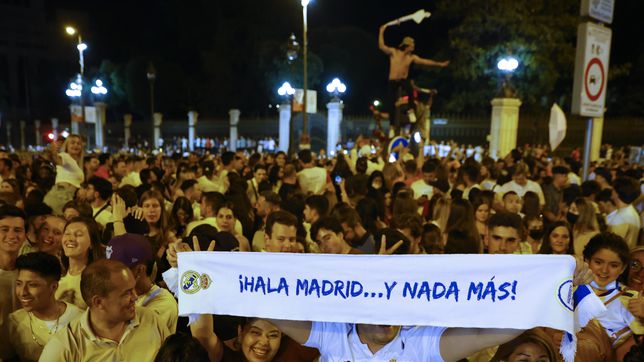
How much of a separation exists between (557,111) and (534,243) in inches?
215

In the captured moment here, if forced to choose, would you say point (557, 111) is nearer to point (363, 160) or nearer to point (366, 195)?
point (363, 160)

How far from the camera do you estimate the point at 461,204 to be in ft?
18.2

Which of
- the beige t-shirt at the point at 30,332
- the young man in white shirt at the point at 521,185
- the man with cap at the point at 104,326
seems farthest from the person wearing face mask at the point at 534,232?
the beige t-shirt at the point at 30,332

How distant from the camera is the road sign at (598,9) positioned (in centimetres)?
567

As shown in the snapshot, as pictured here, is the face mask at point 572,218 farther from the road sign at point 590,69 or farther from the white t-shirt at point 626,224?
the road sign at point 590,69

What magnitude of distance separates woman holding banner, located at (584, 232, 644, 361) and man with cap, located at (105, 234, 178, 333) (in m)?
2.66

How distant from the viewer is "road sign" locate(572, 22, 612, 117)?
5.58 metres

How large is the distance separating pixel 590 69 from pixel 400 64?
9041mm

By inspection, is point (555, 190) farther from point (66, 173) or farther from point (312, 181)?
point (66, 173)

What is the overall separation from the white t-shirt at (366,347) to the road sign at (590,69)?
12.1ft

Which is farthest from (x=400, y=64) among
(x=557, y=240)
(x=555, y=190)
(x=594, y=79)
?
(x=557, y=240)

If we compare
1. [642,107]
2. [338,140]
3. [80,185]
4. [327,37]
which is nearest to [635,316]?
[80,185]

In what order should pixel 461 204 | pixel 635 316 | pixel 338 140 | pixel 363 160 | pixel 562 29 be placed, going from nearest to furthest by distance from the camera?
1. pixel 635 316
2. pixel 461 204
3. pixel 363 160
4. pixel 562 29
5. pixel 338 140

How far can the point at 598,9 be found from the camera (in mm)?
5746
